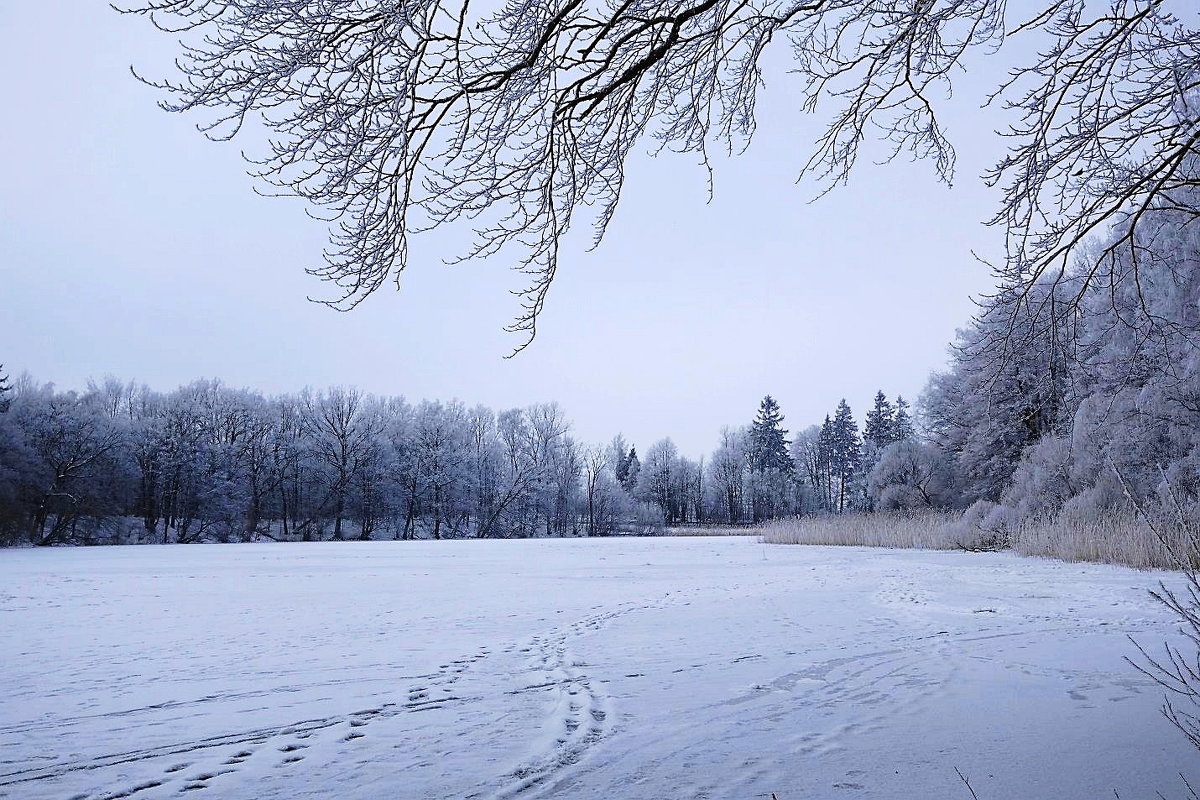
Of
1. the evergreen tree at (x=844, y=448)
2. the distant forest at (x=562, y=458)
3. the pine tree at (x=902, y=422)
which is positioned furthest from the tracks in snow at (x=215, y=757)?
the evergreen tree at (x=844, y=448)

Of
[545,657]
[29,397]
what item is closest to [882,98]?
[545,657]

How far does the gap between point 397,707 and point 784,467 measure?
6738 cm

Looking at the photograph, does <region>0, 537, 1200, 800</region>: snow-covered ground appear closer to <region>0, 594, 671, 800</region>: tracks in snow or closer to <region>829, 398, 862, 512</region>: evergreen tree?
<region>0, 594, 671, 800</region>: tracks in snow

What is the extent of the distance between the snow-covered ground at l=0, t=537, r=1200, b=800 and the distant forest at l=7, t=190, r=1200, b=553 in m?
2.42

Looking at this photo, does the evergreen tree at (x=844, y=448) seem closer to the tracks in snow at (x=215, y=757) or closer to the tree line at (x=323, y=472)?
the tree line at (x=323, y=472)

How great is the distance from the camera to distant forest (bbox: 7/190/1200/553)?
1355 centimetres

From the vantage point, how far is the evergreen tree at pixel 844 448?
232ft

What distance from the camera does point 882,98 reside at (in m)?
5.04

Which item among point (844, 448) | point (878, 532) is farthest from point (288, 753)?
point (844, 448)

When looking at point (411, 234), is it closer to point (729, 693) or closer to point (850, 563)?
point (729, 693)

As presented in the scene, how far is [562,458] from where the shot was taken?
191 feet

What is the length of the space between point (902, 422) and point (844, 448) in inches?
358

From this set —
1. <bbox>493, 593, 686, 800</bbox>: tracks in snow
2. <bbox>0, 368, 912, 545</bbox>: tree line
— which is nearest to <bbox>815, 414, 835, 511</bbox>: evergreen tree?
<bbox>0, 368, 912, 545</bbox>: tree line

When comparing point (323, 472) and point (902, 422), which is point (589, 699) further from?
point (902, 422)
